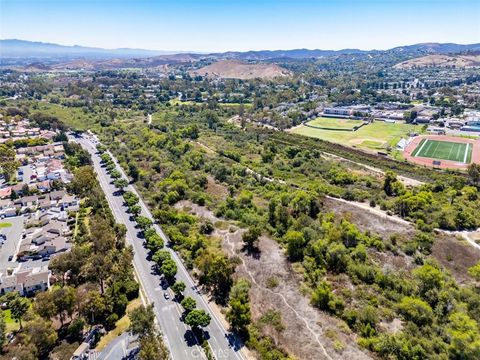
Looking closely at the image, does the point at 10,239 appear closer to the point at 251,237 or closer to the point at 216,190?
the point at 216,190

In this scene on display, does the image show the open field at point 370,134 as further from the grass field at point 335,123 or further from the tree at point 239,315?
the tree at point 239,315

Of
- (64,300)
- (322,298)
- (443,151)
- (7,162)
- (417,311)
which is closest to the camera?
(64,300)

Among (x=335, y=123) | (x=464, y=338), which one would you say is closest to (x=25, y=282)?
(x=464, y=338)

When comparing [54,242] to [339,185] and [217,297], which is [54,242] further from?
[339,185]

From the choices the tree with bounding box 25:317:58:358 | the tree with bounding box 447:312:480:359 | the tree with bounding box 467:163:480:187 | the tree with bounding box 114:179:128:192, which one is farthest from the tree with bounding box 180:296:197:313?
the tree with bounding box 467:163:480:187

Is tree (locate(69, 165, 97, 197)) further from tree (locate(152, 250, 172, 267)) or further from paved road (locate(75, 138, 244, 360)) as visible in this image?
tree (locate(152, 250, 172, 267))

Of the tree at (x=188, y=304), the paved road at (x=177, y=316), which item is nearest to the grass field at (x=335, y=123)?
the paved road at (x=177, y=316)
